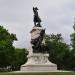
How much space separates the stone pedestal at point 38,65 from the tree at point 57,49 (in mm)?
30784

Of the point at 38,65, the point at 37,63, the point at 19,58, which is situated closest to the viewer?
the point at 38,65

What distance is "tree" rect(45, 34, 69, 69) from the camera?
87969 mm

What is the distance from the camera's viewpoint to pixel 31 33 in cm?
5572

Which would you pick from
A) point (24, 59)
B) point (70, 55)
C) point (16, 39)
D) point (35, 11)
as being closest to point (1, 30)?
point (16, 39)

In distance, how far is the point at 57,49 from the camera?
3565 inches

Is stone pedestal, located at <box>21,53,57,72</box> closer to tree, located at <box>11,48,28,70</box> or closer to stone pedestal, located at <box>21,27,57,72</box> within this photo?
stone pedestal, located at <box>21,27,57,72</box>

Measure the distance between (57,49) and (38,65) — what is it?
38.3 meters

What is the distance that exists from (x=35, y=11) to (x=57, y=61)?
3456cm

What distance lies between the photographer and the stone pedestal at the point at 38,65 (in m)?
52.3

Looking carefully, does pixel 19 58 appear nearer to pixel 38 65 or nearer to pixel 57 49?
pixel 57 49

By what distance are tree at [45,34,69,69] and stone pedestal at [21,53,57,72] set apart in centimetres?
3078

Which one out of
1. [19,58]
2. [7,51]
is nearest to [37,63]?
[7,51]

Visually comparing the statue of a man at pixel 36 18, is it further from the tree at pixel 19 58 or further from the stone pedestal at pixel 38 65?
the tree at pixel 19 58

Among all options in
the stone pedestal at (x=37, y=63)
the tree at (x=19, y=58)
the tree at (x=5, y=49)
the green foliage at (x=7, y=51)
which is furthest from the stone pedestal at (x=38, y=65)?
the tree at (x=19, y=58)
